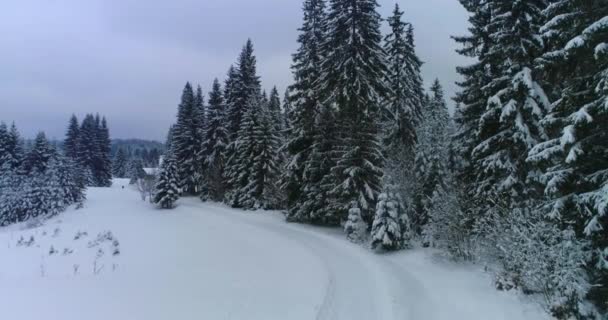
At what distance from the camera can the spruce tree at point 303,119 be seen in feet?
78.9

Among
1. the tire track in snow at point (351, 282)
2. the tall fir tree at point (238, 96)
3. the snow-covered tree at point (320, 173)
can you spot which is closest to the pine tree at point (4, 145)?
the tall fir tree at point (238, 96)

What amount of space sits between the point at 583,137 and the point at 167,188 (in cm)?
3613

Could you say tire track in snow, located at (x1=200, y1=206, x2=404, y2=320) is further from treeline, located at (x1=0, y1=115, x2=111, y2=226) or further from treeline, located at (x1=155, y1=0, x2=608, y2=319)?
treeline, located at (x1=0, y1=115, x2=111, y2=226)

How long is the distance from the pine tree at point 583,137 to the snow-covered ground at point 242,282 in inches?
79.5

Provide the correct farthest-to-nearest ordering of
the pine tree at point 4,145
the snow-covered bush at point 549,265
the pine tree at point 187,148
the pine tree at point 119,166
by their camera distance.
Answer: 1. the pine tree at point 119,166
2. the pine tree at point 4,145
3. the pine tree at point 187,148
4. the snow-covered bush at point 549,265

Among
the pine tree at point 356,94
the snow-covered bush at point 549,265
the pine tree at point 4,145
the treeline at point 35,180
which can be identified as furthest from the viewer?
the pine tree at point 4,145

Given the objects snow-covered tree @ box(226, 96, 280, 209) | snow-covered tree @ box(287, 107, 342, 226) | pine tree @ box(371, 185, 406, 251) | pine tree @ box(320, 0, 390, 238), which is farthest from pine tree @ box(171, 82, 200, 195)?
pine tree @ box(371, 185, 406, 251)

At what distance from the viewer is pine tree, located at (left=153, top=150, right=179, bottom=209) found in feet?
124

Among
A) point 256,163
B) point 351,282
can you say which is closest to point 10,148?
point 256,163

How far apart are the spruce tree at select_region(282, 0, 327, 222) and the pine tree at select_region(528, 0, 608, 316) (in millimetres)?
15128

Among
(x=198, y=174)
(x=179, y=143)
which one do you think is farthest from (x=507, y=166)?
(x=179, y=143)

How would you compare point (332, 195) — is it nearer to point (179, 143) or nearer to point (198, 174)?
point (198, 174)

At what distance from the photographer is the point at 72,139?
68.9 metres

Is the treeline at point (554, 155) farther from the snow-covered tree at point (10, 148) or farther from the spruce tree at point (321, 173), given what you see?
Result: the snow-covered tree at point (10, 148)
